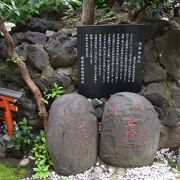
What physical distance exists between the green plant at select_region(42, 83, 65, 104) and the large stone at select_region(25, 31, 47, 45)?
2.00 feet

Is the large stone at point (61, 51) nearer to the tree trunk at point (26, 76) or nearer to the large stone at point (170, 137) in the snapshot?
the tree trunk at point (26, 76)

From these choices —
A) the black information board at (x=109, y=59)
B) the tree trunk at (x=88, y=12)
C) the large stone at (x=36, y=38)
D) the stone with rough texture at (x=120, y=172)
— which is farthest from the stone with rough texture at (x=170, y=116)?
the large stone at (x=36, y=38)

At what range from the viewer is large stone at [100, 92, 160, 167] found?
3602mm

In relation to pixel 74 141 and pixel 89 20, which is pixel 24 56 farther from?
pixel 74 141

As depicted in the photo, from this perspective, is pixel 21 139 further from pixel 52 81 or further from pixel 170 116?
pixel 170 116

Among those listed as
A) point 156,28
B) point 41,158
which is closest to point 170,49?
point 156,28

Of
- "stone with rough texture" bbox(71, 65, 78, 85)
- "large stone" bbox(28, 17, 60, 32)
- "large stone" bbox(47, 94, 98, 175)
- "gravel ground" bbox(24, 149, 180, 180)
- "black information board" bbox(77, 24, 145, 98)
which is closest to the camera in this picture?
"large stone" bbox(47, 94, 98, 175)

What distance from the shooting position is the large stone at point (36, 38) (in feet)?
13.6

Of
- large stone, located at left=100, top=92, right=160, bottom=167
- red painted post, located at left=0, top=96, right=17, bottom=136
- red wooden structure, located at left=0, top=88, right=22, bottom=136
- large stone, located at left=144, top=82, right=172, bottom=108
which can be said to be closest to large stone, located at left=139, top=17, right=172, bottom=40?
large stone, located at left=144, top=82, right=172, bottom=108

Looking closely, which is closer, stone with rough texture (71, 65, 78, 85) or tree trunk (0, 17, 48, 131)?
tree trunk (0, 17, 48, 131)

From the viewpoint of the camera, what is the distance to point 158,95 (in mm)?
3979

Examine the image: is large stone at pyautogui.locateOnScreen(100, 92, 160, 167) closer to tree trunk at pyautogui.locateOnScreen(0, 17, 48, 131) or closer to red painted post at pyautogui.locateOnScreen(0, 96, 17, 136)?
tree trunk at pyautogui.locateOnScreen(0, 17, 48, 131)

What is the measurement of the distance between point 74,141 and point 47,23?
69.4 inches

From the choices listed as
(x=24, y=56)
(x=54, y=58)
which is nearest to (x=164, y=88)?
(x=54, y=58)
